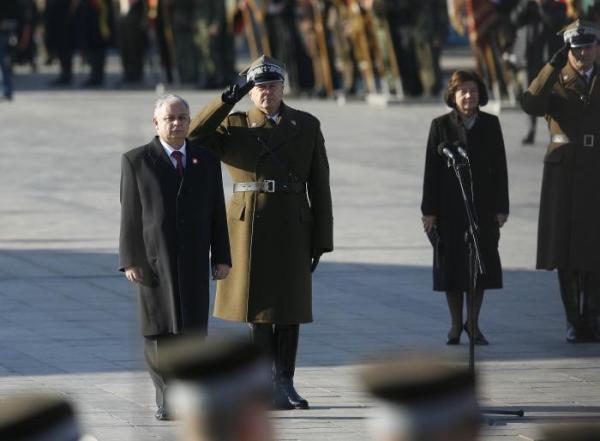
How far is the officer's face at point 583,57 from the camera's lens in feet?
33.7

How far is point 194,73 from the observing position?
3170 centimetres

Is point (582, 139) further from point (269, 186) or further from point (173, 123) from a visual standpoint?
point (173, 123)

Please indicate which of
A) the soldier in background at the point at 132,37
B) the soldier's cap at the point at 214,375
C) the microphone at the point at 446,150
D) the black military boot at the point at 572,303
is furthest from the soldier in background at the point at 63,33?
the soldier's cap at the point at 214,375

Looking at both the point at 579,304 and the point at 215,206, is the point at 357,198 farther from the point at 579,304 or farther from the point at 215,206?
the point at 215,206

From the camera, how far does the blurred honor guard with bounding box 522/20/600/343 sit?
1037 cm

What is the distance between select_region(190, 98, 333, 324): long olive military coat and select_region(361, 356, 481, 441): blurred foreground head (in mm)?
5954

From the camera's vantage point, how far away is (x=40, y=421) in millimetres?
2277

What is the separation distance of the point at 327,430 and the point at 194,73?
24.2 metres

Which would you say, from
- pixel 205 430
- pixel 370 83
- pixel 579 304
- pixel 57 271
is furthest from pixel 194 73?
pixel 205 430

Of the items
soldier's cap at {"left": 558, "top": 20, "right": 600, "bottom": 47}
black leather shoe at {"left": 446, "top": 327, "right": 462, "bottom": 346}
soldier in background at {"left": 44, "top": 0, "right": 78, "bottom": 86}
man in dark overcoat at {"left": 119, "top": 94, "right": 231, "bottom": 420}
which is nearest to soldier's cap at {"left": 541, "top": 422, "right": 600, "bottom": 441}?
man in dark overcoat at {"left": 119, "top": 94, "right": 231, "bottom": 420}

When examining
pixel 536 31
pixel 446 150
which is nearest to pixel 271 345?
pixel 446 150

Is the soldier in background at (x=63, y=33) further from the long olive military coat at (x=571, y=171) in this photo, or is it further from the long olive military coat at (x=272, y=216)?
the long olive military coat at (x=272, y=216)

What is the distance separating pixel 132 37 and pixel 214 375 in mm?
31655

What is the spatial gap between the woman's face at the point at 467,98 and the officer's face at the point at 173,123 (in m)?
2.48
